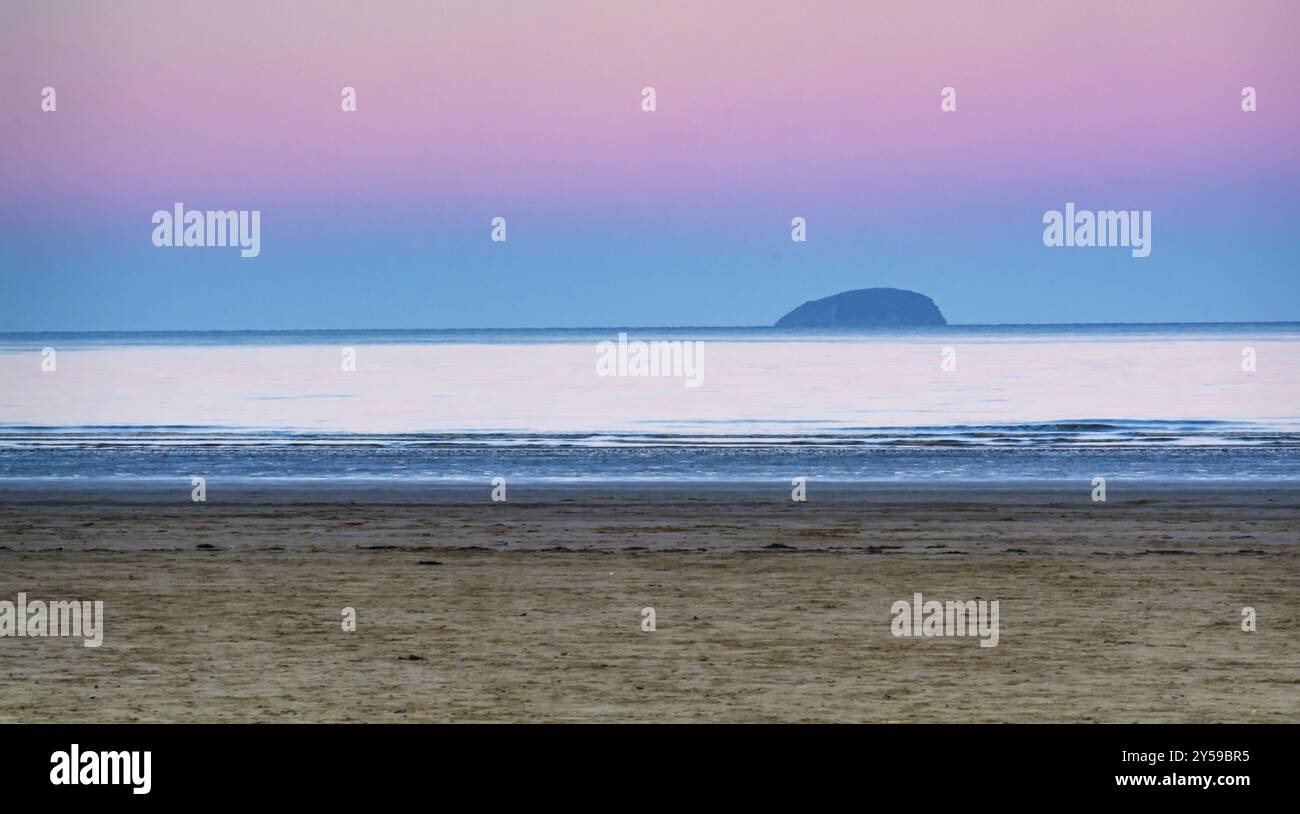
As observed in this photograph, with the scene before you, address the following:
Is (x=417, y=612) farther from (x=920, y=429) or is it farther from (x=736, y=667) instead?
(x=920, y=429)

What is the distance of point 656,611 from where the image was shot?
11.3m

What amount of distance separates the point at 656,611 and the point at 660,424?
2550 cm

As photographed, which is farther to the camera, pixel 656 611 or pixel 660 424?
pixel 660 424

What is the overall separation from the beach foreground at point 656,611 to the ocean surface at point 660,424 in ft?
19.8

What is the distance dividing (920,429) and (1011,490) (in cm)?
1282

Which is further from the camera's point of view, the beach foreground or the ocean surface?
the ocean surface

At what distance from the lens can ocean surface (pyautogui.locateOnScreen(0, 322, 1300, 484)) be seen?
25.8m

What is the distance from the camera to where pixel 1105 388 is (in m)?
53.6

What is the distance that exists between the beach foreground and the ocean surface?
6.05m

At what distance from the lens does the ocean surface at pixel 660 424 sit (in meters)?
25.8

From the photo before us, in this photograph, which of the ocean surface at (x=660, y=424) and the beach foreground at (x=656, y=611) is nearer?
the beach foreground at (x=656, y=611)
